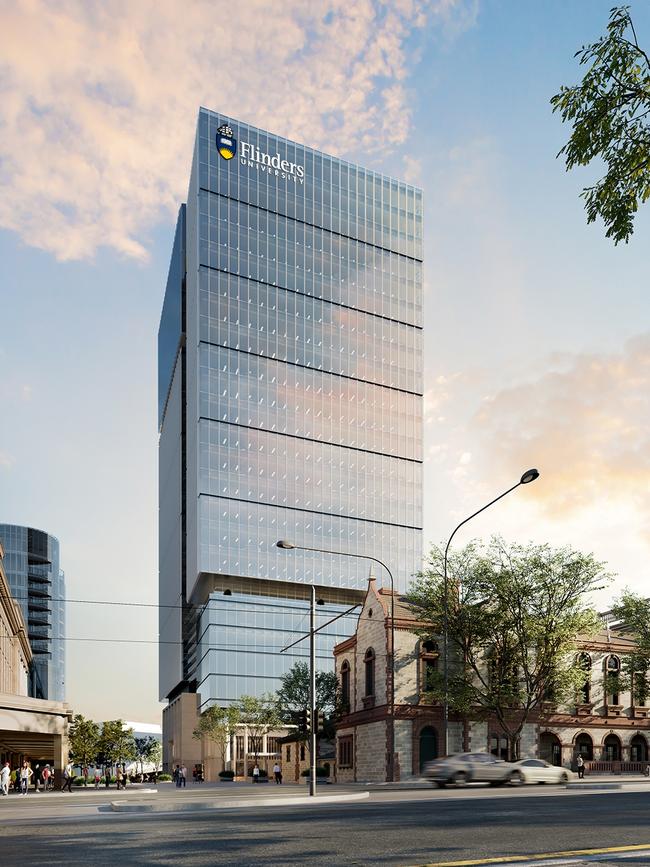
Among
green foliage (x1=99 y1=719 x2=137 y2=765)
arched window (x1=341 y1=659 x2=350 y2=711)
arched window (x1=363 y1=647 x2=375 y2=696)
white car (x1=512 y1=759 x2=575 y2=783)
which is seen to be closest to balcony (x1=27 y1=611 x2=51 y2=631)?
green foliage (x1=99 y1=719 x2=137 y2=765)

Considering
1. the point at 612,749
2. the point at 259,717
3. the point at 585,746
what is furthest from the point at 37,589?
the point at 612,749

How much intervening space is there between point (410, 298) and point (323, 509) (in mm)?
45044

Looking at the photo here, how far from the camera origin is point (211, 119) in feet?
490

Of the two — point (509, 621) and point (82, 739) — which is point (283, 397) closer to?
point (82, 739)

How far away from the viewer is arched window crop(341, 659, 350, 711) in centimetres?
6838

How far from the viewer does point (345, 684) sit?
69375 millimetres

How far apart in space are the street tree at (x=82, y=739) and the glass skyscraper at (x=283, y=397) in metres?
17.2

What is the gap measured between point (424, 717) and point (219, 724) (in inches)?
2796

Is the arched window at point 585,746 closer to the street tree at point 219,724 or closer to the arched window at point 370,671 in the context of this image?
the arched window at point 370,671

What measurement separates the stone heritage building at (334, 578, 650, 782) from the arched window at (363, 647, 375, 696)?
70mm

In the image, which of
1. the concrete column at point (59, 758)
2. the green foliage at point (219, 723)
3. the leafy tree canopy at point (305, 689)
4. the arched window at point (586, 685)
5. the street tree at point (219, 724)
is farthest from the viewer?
the street tree at point (219, 724)

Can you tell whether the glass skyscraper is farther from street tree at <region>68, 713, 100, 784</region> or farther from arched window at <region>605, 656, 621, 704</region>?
arched window at <region>605, 656, 621, 704</region>

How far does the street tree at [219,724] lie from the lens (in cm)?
11875

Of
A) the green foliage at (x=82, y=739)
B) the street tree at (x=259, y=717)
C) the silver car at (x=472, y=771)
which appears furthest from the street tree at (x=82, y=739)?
the silver car at (x=472, y=771)
